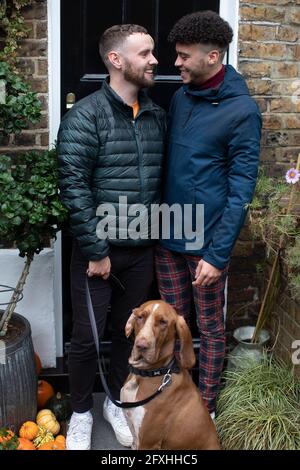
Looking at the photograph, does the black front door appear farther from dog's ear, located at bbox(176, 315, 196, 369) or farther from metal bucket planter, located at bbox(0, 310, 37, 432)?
dog's ear, located at bbox(176, 315, 196, 369)

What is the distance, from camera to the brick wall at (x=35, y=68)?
4109mm

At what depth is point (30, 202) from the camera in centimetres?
363

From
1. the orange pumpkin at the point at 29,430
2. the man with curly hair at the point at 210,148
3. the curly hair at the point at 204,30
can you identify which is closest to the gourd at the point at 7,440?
the orange pumpkin at the point at 29,430

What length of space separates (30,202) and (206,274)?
3.22 ft

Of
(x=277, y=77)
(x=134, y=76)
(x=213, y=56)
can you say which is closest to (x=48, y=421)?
(x=134, y=76)

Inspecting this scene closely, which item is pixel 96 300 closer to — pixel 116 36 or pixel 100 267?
pixel 100 267

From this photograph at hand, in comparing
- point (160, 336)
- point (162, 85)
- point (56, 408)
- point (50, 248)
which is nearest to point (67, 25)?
point (162, 85)

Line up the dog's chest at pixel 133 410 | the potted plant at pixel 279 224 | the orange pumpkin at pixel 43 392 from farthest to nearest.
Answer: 1. the orange pumpkin at pixel 43 392
2. the potted plant at pixel 279 224
3. the dog's chest at pixel 133 410

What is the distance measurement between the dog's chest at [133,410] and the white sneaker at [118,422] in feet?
1.76

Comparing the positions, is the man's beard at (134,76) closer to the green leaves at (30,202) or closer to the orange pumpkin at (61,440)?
the green leaves at (30,202)

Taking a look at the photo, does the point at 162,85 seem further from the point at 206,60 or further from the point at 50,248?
the point at 50,248

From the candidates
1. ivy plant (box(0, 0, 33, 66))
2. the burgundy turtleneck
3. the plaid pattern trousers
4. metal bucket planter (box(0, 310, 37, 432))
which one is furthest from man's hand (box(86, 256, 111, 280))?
ivy plant (box(0, 0, 33, 66))

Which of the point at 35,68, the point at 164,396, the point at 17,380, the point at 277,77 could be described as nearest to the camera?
the point at 164,396

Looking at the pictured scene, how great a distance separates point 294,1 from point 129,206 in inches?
69.9
